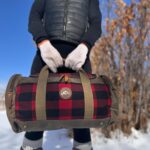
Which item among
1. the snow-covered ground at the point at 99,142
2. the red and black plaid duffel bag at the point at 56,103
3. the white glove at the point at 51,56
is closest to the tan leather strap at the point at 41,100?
the red and black plaid duffel bag at the point at 56,103

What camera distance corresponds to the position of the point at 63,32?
67.0 inches

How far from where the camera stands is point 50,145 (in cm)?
291

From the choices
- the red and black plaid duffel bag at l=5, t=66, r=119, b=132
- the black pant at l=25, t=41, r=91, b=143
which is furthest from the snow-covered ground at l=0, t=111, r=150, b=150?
the red and black plaid duffel bag at l=5, t=66, r=119, b=132

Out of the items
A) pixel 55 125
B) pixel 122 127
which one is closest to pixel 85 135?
pixel 55 125

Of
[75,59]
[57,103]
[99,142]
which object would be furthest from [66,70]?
[99,142]

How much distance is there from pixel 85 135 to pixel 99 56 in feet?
5.25

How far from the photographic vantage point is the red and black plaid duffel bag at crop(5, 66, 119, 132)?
148 cm

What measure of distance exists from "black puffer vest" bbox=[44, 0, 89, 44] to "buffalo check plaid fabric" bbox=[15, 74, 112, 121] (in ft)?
1.00

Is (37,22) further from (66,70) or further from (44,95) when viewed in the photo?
(44,95)

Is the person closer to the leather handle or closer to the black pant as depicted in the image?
the black pant

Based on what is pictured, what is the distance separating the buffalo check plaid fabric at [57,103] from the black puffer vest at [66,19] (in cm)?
31

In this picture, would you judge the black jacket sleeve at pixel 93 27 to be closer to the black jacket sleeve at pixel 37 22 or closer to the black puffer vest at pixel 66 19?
the black puffer vest at pixel 66 19

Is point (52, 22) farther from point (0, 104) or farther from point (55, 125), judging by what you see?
point (0, 104)

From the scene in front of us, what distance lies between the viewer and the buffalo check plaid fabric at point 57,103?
4.86ft
